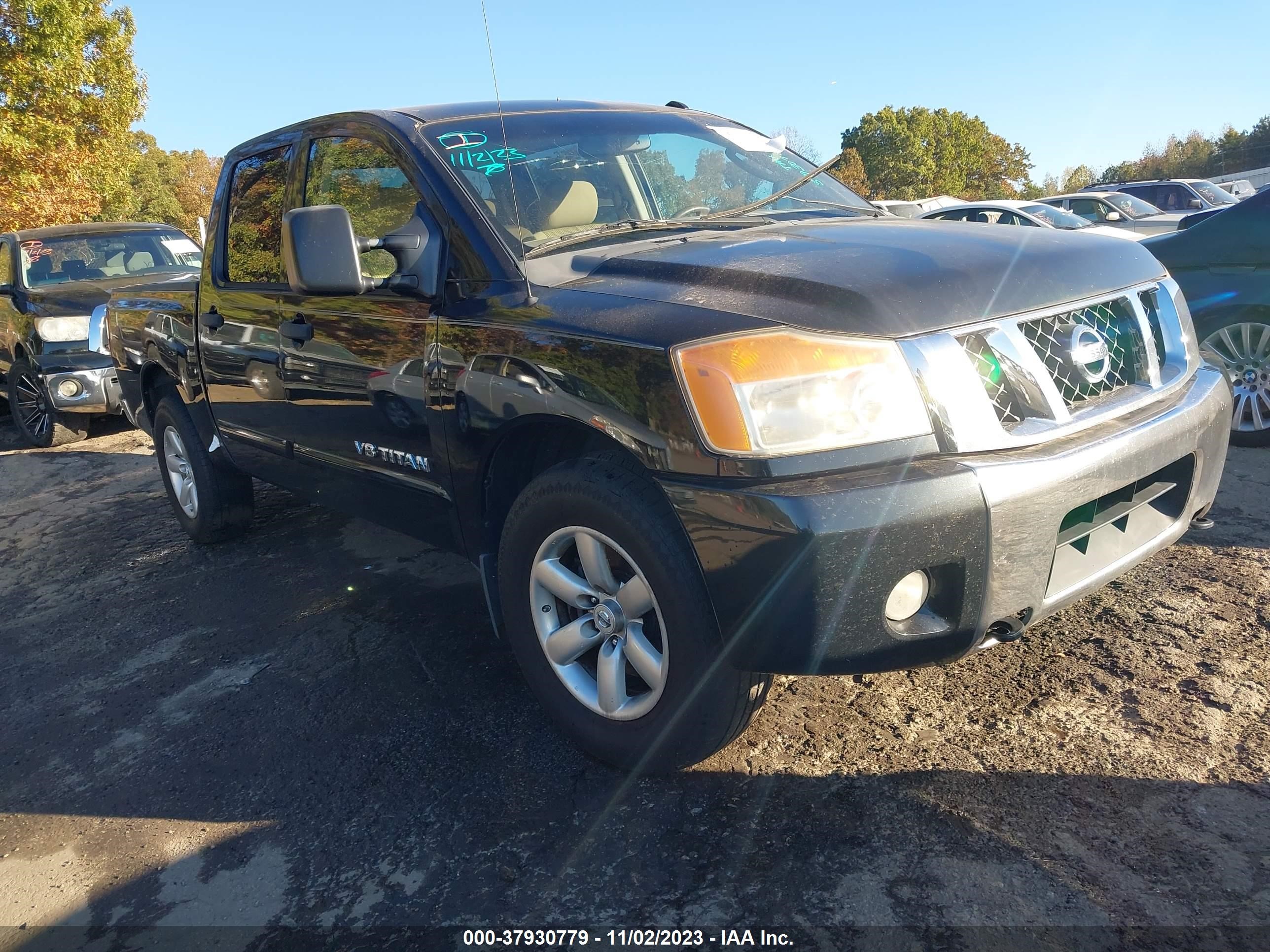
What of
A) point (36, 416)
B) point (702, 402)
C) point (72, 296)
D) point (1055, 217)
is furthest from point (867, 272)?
point (1055, 217)

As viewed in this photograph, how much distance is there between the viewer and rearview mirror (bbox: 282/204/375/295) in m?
2.75

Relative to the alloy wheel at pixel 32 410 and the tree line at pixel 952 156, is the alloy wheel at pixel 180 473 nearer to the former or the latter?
the alloy wheel at pixel 32 410

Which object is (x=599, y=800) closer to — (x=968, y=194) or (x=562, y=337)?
(x=562, y=337)

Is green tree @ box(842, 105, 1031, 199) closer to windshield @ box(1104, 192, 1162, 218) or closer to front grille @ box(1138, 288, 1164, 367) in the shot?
windshield @ box(1104, 192, 1162, 218)

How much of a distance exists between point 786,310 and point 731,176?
61.1 inches

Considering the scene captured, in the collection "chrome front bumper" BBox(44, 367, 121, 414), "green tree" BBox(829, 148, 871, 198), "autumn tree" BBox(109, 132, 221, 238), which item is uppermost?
"autumn tree" BBox(109, 132, 221, 238)

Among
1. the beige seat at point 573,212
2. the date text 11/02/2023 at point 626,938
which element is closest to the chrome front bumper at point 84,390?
the beige seat at point 573,212

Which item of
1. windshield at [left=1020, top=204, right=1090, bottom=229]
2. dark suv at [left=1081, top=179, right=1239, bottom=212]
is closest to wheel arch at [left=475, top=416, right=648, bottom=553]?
windshield at [left=1020, top=204, right=1090, bottom=229]

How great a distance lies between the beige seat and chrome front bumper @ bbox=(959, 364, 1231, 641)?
1.44m

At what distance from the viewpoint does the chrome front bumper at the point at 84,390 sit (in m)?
7.64

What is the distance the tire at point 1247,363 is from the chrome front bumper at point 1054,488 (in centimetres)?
287

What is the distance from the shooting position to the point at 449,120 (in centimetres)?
322

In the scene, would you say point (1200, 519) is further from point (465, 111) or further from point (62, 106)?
point (62, 106)

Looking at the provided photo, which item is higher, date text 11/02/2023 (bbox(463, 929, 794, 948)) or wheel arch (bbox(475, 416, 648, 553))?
wheel arch (bbox(475, 416, 648, 553))
